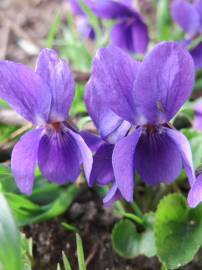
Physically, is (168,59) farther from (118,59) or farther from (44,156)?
(44,156)

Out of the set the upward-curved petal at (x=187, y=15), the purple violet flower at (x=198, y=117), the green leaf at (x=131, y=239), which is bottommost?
the green leaf at (x=131, y=239)

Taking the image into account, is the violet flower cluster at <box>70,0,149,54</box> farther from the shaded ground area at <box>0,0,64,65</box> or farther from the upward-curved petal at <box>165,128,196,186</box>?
the upward-curved petal at <box>165,128,196,186</box>

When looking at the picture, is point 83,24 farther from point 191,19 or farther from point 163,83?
point 163,83

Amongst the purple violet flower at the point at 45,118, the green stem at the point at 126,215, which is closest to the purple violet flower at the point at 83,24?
the green stem at the point at 126,215

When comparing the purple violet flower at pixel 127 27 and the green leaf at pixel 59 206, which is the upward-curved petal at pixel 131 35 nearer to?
the purple violet flower at pixel 127 27

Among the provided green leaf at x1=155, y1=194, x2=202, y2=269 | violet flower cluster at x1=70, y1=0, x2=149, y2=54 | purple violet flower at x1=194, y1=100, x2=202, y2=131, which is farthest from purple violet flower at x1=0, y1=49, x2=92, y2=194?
violet flower cluster at x1=70, y1=0, x2=149, y2=54

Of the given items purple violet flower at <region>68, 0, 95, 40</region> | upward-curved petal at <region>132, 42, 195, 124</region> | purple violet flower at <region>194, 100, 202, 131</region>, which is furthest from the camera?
purple violet flower at <region>68, 0, 95, 40</region>
